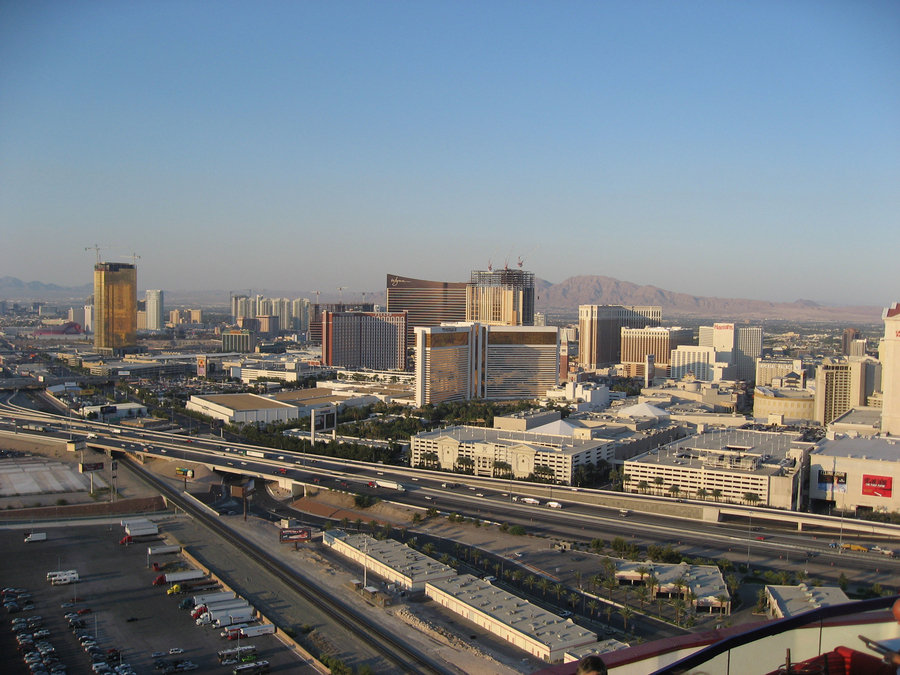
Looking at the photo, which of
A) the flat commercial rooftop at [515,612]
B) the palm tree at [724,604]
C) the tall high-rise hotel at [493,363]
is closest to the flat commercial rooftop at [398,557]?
the flat commercial rooftop at [515,612]

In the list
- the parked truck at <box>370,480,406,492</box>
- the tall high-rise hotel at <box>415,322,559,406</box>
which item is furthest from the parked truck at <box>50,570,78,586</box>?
the tall high-rise hotel at <box>415,322,559,406</box>

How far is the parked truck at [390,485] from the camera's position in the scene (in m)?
13.9

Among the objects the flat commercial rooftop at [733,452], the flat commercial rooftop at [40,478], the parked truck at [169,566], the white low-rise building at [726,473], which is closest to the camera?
the parked truck at [169,566]

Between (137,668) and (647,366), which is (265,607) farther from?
(647,366)

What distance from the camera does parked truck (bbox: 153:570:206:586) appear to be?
927 cm

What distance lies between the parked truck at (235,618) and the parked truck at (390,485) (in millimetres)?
5673

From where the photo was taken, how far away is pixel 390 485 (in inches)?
551

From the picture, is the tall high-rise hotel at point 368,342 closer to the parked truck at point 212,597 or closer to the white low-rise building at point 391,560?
the white low-rise building at point 391,560

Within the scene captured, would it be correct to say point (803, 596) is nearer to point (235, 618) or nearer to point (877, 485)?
point (877, 485)

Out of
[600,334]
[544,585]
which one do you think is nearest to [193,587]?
[544,585]

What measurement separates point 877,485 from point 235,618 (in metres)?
10.3

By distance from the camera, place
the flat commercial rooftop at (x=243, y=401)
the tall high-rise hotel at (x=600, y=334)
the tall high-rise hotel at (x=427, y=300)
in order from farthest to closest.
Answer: the tall high-rise hotel at (x=600, y=334) → the tall high-rise hotel at (x=427, y=300) → the flat commercial rooftop at (x=243, y=401)

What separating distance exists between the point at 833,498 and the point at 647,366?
1647cm

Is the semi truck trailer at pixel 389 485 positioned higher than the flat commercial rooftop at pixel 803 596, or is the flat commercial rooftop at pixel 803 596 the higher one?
the flat commercial rooftop at pixel 803 596
